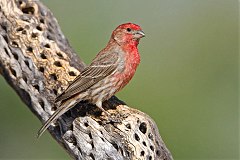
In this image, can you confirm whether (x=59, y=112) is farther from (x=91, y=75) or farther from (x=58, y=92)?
(x=91, y=75)

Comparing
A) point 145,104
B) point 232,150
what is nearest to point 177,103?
point 145,104

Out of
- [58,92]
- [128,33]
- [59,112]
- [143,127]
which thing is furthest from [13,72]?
[143,127]

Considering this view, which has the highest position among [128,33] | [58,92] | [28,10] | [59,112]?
[128,33]

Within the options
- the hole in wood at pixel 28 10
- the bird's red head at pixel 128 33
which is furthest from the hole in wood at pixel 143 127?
the hole in wood at pixel 28 10

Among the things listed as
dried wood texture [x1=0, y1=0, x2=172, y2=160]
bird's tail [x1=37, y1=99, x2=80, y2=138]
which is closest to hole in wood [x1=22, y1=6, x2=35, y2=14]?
dried wood texture [x1=0, y1=0, x2=172, y2=160]

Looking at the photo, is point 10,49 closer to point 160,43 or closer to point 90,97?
point 90,97

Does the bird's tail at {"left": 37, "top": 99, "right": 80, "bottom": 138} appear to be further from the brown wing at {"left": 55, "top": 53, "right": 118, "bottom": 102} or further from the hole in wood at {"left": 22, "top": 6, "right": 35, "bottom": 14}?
the hole in wood at {"left": 22, "top": 6, "right": 35, "bottom": 14}
